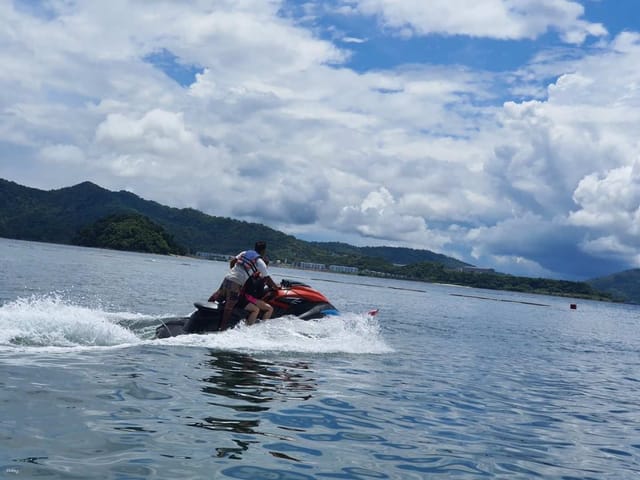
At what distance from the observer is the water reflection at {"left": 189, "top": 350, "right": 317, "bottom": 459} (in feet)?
24.7

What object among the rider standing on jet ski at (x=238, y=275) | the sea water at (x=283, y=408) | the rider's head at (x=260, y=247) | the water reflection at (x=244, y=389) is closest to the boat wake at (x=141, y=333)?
the sea water at (x=283, y=408)

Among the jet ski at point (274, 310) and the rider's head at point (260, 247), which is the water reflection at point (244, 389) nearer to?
the jet ski at point (274, 310)

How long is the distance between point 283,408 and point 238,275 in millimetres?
6157

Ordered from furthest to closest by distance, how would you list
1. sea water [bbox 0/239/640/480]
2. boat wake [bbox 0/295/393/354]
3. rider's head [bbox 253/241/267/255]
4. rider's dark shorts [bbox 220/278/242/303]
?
rider's head [bbox 253/241/267/255] → rider's dark shorts [bbox 220/278/242/303] → boat wake [bbox 0/295/393/354] → sea water [bbox 0/239/640/480]

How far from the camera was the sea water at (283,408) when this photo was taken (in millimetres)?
6328

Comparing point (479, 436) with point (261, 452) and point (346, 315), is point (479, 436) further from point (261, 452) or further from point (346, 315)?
point (346, 315)

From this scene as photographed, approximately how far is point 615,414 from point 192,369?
7.79m

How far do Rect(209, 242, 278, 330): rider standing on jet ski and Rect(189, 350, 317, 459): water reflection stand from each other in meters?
1.63

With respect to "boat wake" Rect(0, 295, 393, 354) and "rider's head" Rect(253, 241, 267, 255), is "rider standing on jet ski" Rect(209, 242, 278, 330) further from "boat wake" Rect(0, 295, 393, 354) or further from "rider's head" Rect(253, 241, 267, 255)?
"boat wake" Rect(0, 295, 393, 354)

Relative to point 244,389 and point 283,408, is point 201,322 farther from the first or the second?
point 283,408

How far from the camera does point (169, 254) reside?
167 m

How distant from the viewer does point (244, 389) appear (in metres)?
9.83

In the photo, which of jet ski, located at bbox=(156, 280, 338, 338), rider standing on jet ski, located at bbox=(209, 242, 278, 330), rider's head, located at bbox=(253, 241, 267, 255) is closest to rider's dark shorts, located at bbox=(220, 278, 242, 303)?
rider standing on jet ski, located at bbox=(209, 242, 278, 330)

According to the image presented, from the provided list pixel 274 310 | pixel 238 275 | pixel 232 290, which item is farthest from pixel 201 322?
pixel 274 310
